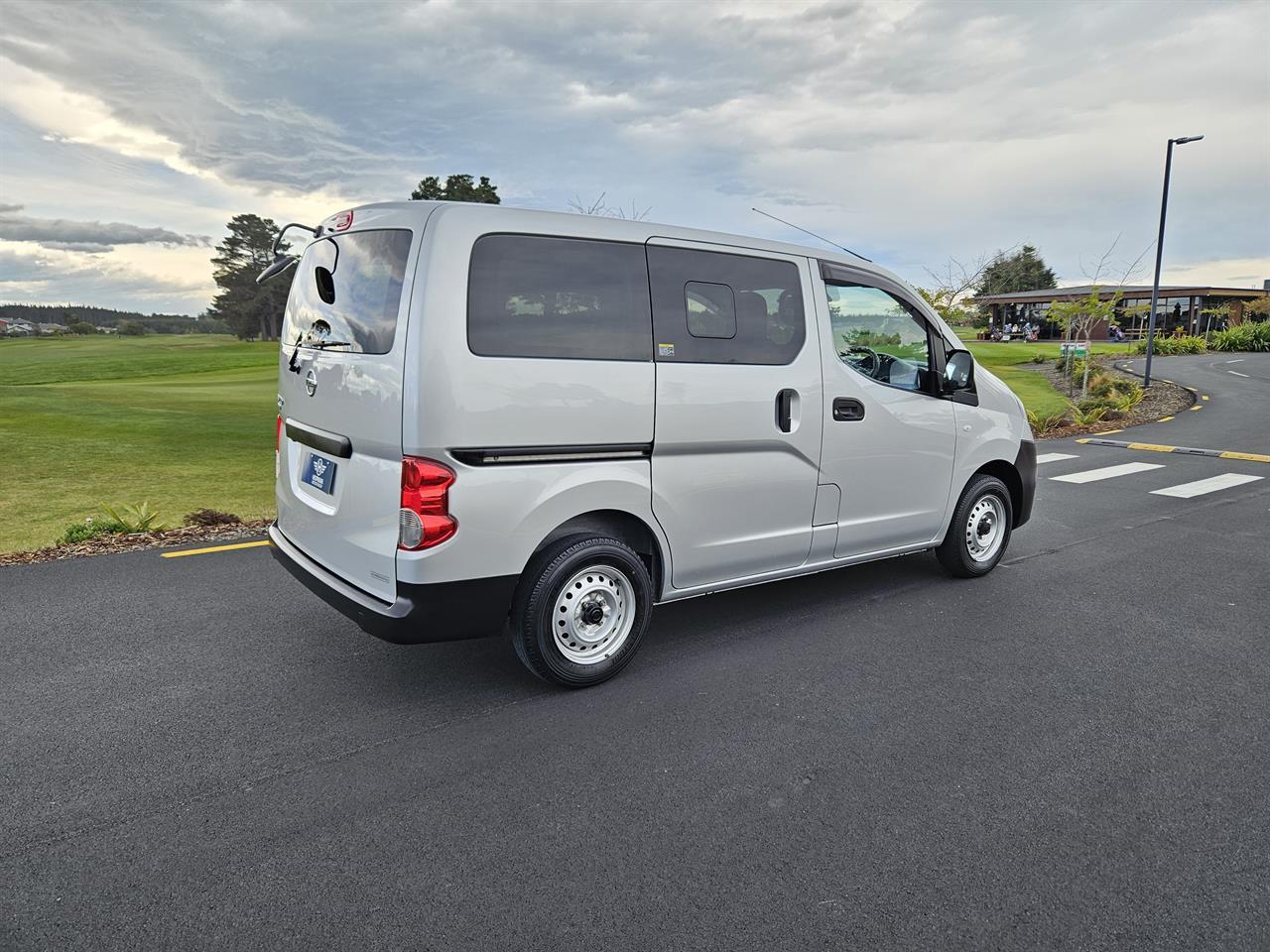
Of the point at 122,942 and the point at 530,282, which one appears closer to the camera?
the point at 122,942

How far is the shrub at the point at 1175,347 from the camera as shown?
3950 centimetres

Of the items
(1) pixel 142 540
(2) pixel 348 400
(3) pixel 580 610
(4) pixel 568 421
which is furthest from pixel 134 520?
(4) pixel 568 421

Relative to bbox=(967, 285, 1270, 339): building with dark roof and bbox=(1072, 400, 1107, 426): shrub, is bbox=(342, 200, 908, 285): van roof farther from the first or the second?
bbox=(967, 285, 1270, 339): building with dark roof

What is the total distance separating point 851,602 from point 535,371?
9.06 feet

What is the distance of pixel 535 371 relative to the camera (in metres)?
3.31

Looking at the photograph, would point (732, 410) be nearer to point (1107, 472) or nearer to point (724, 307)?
point (724, 307)

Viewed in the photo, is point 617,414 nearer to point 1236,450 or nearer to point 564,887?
point 564,887

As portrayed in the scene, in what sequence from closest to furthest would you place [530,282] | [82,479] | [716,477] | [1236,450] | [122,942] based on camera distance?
[122,942] < [530,282] < [716,477] < [82,479] < [1236,450]

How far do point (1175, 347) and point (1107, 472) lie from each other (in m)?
38.1

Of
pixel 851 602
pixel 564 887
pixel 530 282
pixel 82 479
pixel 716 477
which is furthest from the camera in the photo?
pixel 82 479

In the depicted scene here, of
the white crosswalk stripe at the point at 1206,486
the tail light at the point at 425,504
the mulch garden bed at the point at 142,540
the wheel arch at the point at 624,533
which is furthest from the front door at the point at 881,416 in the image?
the white crosswalk stripe at the point at 1206,486

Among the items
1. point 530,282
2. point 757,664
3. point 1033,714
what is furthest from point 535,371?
point 1033,714

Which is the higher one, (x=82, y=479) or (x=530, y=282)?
(x=530, y=282)

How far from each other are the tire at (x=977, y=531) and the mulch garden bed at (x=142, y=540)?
5.34m
